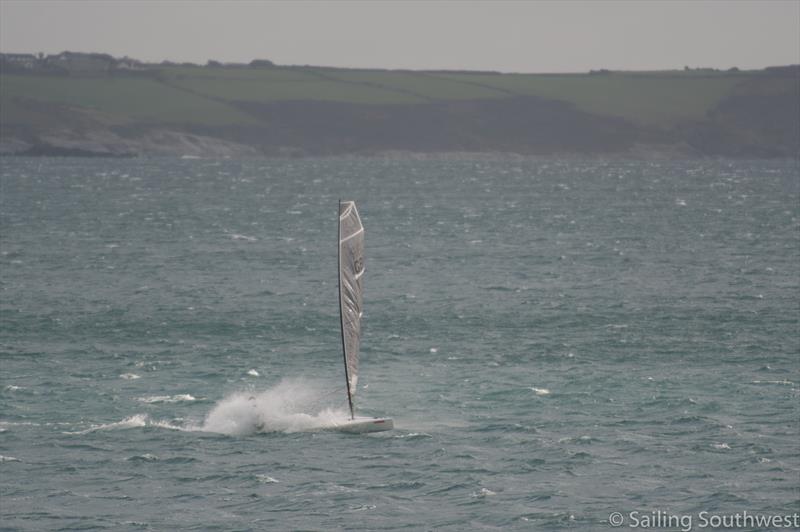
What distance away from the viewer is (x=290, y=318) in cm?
7188

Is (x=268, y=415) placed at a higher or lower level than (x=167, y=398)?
higher

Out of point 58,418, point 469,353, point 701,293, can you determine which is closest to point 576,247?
point 701,293

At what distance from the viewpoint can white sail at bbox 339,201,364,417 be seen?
41.9 meters

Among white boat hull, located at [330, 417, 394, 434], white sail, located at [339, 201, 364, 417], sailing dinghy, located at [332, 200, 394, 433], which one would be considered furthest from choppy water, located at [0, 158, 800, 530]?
white sail, located at [339, 201, 364, 417]

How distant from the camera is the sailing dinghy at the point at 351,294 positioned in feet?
138

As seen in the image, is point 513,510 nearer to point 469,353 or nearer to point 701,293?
point 469,353

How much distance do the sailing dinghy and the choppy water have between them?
2.17ft

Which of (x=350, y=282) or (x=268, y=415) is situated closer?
(x=350, y=282)

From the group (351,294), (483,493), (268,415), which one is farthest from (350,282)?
(483,493)

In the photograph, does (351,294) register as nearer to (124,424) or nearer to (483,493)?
(483,493)

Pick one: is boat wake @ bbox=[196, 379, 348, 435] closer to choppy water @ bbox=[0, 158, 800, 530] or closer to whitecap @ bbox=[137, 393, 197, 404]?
choppy water @ bbox=[0, 158, 800, 530]

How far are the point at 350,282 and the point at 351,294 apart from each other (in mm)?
457

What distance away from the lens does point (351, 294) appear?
43312 millimetres

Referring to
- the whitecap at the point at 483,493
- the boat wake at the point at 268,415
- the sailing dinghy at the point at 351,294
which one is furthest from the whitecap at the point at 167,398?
the whitecap at the point at 483,493
